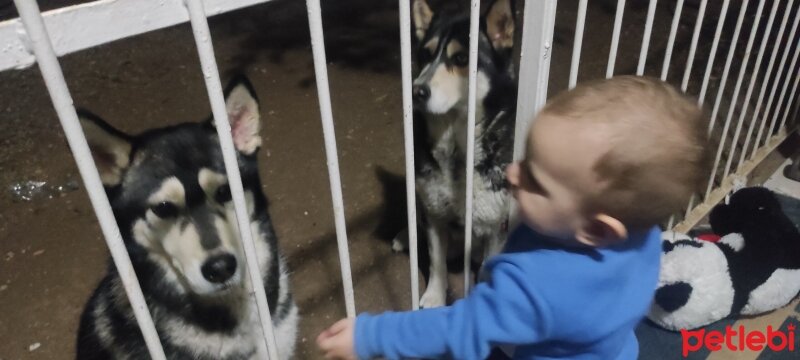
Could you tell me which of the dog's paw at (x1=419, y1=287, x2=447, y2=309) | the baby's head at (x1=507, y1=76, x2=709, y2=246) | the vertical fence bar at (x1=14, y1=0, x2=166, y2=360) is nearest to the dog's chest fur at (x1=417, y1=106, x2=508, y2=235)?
the dog's paw at (x1=419, y1=287, x2=447, y2=309)

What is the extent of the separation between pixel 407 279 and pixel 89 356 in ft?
3.69

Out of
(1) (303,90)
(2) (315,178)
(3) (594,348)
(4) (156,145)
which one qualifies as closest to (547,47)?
(3) (594,348)

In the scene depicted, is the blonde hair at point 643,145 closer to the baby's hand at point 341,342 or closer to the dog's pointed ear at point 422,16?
the baby's hand at point 341,342

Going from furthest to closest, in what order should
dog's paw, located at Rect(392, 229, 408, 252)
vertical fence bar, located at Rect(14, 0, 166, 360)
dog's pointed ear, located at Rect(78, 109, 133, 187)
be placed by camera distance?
dog's paw, located at Rect(392, 229, 408, 252) → dog's pointed ear, located at Rect(78, 109, 133, 187) → vertical fence bar, located at Rect(14, 0, 166, 360)

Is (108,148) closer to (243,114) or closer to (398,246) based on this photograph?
(243,114)

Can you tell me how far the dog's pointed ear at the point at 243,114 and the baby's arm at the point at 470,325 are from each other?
1.86 feet

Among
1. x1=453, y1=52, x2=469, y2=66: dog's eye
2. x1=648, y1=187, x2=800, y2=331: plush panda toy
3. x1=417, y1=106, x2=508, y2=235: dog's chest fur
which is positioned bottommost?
x1=648, y1=187, x2=800, y2=331: plush panda toy

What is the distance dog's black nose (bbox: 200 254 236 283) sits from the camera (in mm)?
1332

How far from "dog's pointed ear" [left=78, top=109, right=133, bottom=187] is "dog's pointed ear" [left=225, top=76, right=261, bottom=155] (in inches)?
9.2

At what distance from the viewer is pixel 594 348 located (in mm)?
1145

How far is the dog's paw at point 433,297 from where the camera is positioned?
2176 millimetres

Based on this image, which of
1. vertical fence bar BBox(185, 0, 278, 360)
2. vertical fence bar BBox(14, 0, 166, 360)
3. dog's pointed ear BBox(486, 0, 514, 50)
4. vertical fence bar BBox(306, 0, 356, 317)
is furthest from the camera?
dog's pointed ear BBox(486, 0, 514, 50)

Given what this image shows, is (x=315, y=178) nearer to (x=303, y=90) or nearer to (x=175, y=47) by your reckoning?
(x=303, y=90)

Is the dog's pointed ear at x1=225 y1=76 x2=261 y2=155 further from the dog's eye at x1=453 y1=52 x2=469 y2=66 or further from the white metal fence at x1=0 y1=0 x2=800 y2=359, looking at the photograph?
the dog's eye at x1=453 y1=52 x2=469 y2=66
